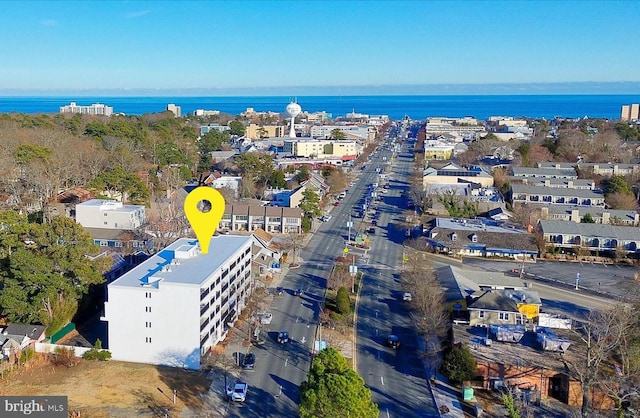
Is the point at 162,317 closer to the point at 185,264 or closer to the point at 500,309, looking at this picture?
the point at 185,264

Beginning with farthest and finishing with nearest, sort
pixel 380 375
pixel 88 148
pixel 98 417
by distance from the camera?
pixel 88 148
pixel 380 375
pixel 98 417

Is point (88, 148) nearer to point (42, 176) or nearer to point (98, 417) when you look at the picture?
point (42, 176)

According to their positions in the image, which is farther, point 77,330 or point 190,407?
point 77,330

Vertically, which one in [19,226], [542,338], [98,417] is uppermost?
[19,226]

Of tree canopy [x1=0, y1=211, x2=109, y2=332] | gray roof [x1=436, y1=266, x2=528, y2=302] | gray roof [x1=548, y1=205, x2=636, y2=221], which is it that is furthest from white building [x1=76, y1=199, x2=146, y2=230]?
gray roof [x1=548, y1=205, x2=636, y2=221]

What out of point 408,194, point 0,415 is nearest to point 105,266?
point 0,415

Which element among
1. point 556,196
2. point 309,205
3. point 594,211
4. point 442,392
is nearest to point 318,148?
point 309,205

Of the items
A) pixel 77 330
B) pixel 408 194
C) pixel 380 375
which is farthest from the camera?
pixel 408 194

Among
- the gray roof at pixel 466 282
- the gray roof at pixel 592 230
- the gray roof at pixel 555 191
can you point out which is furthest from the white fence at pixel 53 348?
the gray roof at pixel 555 191
